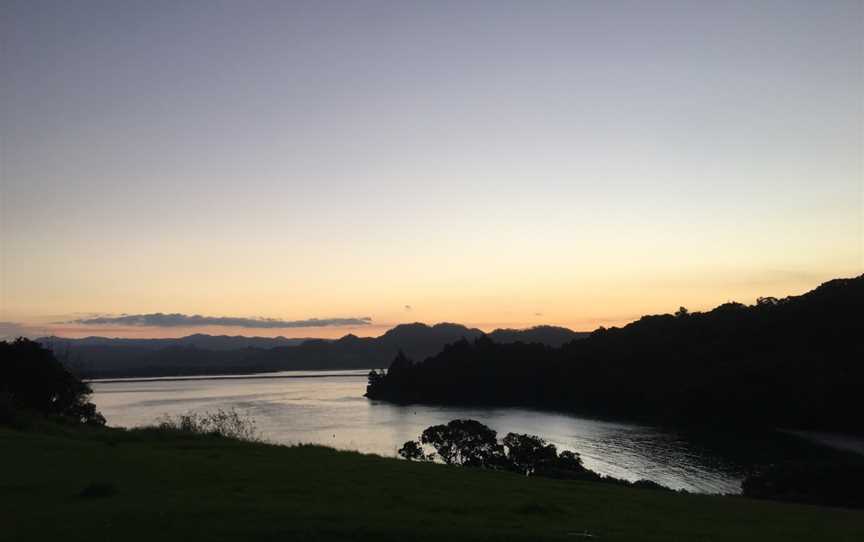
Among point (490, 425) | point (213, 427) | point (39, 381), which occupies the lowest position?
point (490, 425)

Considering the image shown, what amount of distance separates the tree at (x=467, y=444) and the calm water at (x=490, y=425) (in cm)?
1127

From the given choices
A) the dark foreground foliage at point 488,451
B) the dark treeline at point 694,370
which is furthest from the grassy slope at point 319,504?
the dark treeline at point 694,370

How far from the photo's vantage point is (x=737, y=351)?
95625 millimetres

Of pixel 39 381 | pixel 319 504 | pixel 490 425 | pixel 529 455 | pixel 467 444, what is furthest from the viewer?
pixel 490 425

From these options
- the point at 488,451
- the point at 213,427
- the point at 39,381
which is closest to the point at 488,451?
the point at 488,451

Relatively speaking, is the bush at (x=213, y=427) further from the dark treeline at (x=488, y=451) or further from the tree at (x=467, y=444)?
the tree at (x=467, y=444)

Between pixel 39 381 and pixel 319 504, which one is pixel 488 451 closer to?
pixel 39 381

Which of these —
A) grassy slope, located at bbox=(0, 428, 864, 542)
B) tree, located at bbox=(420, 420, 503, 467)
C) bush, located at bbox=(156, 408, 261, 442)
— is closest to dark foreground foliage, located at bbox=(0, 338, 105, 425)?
bush, located at bbox=(156, 408, 261, 442)

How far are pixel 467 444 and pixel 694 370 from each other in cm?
6256

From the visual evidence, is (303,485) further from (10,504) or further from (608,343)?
(608,343)

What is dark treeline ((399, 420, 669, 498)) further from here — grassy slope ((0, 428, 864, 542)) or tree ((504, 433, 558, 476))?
grassy slope ((0, 428, 864, 542))

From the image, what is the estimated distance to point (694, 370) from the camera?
98125 millimetres

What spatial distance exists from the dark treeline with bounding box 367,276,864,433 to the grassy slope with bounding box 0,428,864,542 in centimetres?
6803

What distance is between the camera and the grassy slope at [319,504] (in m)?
10.2
